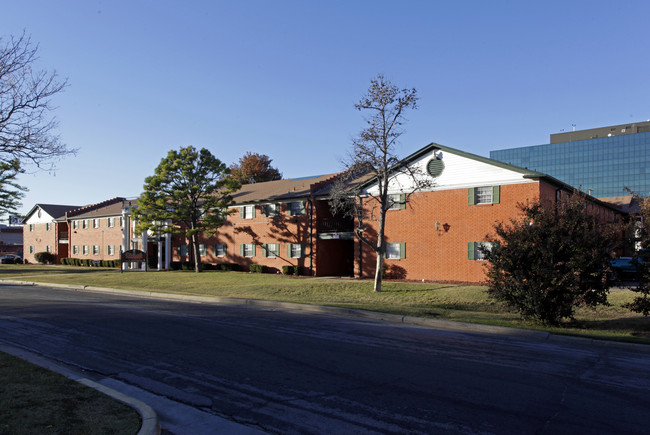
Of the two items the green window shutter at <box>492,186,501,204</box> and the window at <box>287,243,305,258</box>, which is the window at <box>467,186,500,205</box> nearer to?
the green window shutter at <box>492,186,501,204</box>

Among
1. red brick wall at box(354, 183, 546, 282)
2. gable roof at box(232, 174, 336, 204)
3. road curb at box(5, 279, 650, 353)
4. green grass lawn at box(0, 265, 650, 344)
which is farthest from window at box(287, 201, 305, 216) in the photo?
road curb at box(5, 279, 650, 353)

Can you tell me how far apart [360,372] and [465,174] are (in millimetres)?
20030

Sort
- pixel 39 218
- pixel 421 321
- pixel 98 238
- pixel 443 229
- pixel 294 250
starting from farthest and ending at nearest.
A: pixel 39 218 → pixel 98 238 → pixel 294 250 → pixel 443 229 → pixel 421 321

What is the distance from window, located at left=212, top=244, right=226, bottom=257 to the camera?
128 feet

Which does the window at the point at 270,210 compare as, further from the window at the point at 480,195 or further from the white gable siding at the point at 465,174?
the window at the point at 480,195

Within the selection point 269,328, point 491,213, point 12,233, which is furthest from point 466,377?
point 12,233

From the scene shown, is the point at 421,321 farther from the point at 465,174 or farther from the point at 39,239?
the point at 39,239

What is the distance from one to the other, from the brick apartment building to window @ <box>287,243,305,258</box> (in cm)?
7

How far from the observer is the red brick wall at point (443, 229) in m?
24.3

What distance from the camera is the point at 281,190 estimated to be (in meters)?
37.3

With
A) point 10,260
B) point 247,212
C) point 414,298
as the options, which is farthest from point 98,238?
point 414,298

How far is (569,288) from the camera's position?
11672 mm

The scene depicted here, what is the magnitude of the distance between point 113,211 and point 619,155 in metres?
109

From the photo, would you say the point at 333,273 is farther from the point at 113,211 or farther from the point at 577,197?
the point at 113,211
